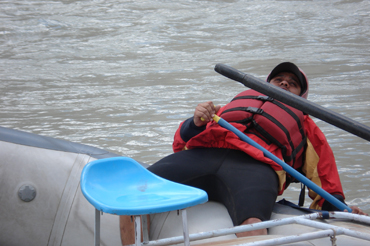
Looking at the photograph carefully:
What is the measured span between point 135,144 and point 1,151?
168 centimetres

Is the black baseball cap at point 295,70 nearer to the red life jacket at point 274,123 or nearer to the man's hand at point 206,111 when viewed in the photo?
the red life jacket at point 274,123

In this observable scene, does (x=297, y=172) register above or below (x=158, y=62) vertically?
below

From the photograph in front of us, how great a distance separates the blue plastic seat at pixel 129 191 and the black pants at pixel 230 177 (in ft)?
1.15

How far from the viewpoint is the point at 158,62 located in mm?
6133

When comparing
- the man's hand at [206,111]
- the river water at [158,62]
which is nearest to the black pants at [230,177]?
the man's hand at [206,111]

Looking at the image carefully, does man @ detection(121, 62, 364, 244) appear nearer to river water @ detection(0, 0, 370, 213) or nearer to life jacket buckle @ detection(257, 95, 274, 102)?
life jacket buckle @ detection(257, 95, 274, 102)

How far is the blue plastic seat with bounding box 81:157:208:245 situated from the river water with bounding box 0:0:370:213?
1.59 metres

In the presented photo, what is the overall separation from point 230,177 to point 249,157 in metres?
0.14

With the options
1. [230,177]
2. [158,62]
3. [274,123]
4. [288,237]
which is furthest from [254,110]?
[158,62]

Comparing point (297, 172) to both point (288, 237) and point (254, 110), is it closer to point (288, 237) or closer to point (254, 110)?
point (254, 110)

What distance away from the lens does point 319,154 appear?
1.74 m

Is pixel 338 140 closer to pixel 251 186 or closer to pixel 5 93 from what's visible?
pixel 251 186

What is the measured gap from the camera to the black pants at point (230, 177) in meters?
1.41

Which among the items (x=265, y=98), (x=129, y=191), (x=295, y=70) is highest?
(x=295, y=70)
